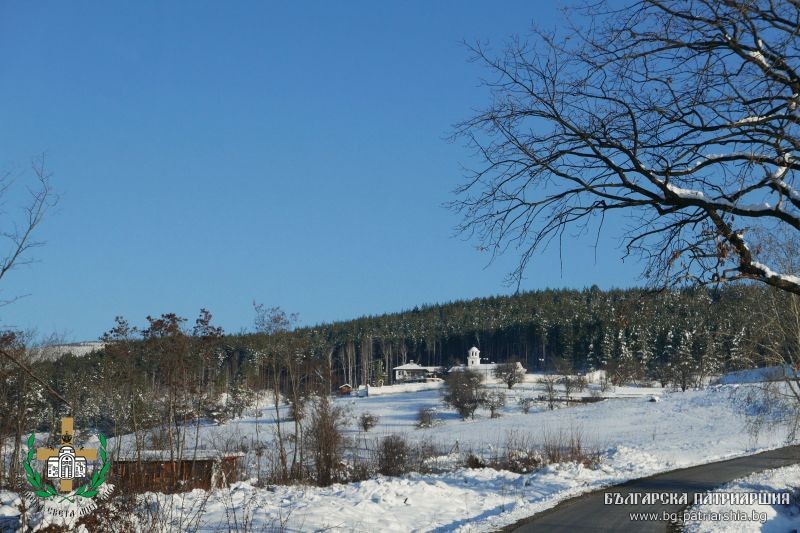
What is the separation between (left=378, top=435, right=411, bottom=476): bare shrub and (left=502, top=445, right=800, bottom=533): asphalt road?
8.24m

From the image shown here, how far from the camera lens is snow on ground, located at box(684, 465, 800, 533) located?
1199 cm

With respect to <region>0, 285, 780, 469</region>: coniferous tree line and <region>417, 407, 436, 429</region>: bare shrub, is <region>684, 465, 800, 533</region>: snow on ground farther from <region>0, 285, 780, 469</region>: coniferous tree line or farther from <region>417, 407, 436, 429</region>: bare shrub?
<region>417, 407, 436, 429</region>: bare shrub

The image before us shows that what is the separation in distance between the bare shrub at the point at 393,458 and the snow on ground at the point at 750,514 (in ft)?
35.1

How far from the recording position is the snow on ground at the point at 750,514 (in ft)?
39.3

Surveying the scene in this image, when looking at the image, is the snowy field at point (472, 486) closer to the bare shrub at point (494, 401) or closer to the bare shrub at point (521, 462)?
the bare shrub at point (521, 462)

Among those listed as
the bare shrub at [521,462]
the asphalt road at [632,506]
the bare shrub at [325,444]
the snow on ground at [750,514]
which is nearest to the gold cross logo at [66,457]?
the asphalt road at [632,506]

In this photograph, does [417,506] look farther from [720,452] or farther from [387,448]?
[720,452]

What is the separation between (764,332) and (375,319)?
528 ft

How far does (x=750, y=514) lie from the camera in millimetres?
13516

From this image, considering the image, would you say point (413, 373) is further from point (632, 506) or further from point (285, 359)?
point (632, 506)

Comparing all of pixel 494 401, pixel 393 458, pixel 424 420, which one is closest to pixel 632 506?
pixel 393 458

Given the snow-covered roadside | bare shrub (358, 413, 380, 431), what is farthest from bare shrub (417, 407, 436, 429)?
the snow-covered roadside

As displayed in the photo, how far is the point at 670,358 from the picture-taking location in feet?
311

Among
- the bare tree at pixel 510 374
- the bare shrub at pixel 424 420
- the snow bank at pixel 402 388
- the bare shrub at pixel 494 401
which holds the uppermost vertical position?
the bare tree at pixel 510 374
